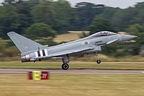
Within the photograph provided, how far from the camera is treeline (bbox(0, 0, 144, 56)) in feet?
278

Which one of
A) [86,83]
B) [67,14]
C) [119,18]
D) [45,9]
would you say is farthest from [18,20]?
[86,83]

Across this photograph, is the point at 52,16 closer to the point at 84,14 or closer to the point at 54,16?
the point at 54,16

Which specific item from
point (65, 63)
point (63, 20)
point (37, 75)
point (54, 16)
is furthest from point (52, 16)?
point (37, 75)

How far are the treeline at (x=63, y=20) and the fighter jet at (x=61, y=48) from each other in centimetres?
2094

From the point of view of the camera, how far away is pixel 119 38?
41.2 metres

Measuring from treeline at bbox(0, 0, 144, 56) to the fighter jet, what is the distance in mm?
20939

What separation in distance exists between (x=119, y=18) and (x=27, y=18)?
152ft

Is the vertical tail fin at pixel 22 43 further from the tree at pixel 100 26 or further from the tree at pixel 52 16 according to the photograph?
the tree at pixel 52 16

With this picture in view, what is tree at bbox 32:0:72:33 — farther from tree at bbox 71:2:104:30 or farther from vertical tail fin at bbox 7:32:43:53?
vertical tail fin at bbox 7:32:43:53

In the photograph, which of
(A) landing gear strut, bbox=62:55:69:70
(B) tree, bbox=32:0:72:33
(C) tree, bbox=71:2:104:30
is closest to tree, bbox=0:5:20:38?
(B) tree, bbox=32:0:72:33

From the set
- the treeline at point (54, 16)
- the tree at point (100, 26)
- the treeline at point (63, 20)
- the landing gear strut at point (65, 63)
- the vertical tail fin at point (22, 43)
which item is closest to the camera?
the vertical tail fin at point (22, 43)

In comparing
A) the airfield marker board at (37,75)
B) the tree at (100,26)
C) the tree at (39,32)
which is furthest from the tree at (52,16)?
the airfield marker board at (37,75)

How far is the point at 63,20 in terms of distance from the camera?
477 ft

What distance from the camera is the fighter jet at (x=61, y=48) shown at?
38.3 m
